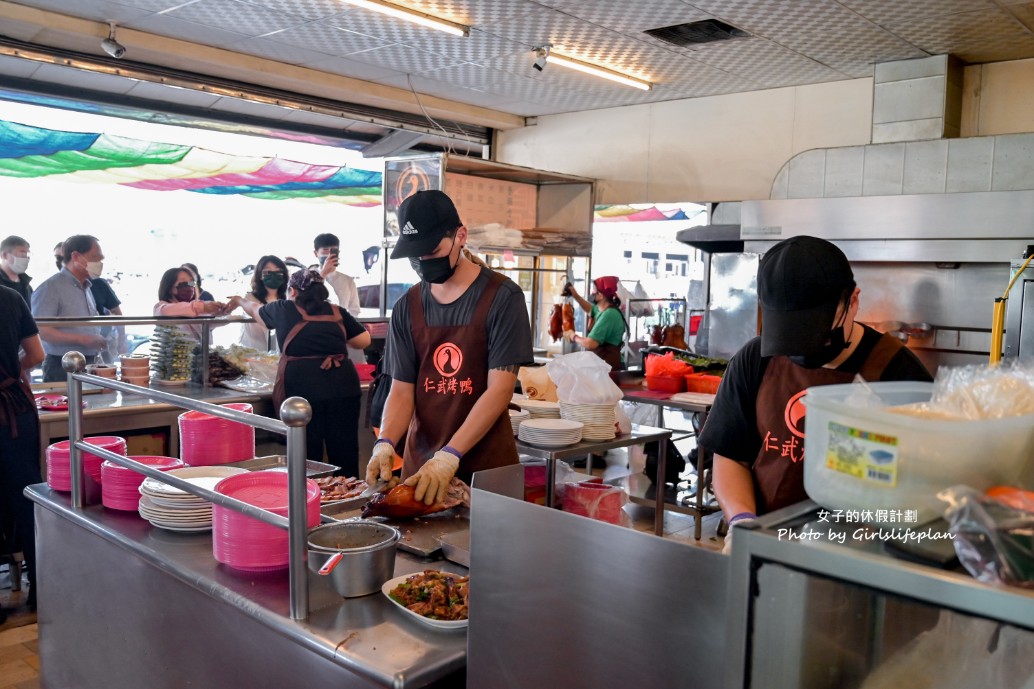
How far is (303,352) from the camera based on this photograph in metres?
4.71

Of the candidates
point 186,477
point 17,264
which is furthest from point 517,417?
point 17,264

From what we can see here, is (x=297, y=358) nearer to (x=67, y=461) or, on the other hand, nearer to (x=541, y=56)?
(x=67, y=461)

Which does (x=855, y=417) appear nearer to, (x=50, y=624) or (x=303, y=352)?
(x=50, y=624)

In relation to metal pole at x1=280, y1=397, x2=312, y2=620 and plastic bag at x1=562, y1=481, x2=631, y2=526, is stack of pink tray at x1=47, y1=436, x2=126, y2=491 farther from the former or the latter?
plastic bag at x1=562, y1=481, x2=631, y2=526

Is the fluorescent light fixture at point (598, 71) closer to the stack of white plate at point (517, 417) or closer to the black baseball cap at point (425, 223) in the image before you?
the stack of white plate at point (517, 417)

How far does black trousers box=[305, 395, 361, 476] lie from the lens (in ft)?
16.0

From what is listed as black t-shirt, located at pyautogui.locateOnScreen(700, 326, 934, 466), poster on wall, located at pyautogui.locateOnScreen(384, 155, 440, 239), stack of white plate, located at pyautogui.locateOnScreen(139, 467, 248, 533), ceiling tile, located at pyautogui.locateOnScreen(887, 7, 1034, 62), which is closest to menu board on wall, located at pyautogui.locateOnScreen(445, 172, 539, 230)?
poster on wall, located at pyautogui.locateOnScreen(384, 155, 440, 239)

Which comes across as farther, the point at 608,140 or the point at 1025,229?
the point at 608,140

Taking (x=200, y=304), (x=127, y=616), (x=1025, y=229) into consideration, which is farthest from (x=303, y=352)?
(x=1025, y=229)

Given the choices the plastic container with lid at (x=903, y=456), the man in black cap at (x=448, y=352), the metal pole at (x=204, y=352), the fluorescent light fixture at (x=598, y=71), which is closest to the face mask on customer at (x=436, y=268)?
the man in black cap at (x=448, y=352)

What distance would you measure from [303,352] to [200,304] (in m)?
0.77

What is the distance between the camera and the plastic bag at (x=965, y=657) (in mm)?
1237

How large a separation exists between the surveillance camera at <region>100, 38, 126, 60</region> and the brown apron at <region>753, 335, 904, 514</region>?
5196 mm

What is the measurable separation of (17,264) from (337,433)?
7.86 ft
